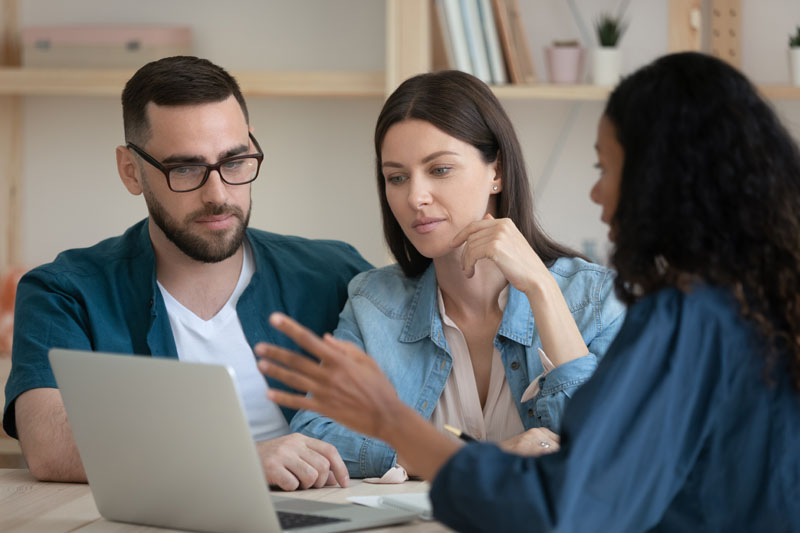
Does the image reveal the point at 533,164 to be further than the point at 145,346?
Yes

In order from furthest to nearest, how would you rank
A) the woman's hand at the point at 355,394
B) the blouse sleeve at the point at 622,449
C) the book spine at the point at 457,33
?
the book spine at the point at 457,33 < the woman's hand at the point at 355,394 < the blouse sleeve at the point at 622,449

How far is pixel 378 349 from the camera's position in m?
1.73

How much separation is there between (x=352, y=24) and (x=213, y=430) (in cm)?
198

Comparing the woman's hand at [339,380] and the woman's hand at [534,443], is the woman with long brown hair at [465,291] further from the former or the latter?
the woman's hand at [339,380]

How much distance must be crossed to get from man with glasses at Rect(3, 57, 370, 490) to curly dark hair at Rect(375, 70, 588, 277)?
232 millimetres

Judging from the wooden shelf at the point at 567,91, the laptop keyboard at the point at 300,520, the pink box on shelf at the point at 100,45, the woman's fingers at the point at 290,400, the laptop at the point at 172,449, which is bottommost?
the laptop keyboard at the point at 300,520

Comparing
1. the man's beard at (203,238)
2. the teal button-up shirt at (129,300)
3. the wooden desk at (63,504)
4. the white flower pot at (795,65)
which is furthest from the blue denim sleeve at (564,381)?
the white flower pot at (795,65)

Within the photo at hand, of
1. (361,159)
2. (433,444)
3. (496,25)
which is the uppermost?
(496,25)

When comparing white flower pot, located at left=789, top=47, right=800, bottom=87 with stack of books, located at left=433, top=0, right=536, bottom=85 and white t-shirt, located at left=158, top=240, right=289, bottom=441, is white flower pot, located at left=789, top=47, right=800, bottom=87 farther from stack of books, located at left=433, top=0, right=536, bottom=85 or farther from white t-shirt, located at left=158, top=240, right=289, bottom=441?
white t-shirt, located at left=158, top=240, right=289, bottom=441

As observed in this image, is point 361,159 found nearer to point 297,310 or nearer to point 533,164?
point 533,164

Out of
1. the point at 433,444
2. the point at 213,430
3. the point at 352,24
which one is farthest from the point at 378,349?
the point at 352,24

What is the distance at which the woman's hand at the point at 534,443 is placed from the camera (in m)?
1.44

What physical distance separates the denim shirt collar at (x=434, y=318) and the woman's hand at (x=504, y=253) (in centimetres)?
10

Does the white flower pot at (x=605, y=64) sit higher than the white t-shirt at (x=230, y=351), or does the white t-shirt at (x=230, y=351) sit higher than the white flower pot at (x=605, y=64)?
the white flower pot at (x=605, y=64)
